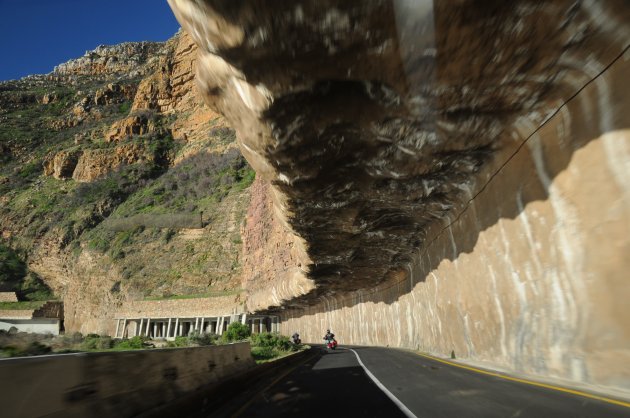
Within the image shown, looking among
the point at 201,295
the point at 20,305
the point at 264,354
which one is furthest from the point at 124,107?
the point at 264,354

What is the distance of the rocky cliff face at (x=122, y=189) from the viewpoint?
68.3 m

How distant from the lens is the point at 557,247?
315 inches

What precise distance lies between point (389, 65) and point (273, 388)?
25.0 feet

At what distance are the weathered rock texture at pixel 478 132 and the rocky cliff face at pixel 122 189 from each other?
45.8 meters

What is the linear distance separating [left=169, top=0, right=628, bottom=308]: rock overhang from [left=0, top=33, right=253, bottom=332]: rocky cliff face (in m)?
45.8

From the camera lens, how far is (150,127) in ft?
354

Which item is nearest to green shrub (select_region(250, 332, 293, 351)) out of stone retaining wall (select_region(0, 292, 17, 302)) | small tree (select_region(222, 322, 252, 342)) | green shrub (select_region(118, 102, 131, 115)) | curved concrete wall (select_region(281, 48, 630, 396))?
small tree (select_region(222, 322, 252, 342))

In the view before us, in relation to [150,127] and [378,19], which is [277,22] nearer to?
[378,19]

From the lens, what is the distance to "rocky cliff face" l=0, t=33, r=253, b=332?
224 feet

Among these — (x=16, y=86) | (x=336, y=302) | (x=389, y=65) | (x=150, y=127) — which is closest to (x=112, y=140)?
(x=150, y=127)

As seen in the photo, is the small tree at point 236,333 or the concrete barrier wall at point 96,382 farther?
the small tree at point 236,333

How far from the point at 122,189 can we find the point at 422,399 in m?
97.0

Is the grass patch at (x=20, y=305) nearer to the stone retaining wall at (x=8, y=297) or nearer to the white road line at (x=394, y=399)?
the stone retaining wall at (x=8, y=297)

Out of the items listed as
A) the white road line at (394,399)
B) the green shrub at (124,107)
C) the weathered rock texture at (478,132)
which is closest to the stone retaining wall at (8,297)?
the green shrub at (124,107)
